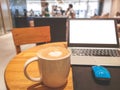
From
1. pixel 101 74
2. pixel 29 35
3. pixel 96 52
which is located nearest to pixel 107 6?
pixel 29 35

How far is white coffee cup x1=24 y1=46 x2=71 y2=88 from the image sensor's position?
461 millimetres

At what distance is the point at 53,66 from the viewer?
46 cm

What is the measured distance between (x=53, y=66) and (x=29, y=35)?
A: 0.89m

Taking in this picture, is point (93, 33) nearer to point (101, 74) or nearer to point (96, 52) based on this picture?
point (96, 52)

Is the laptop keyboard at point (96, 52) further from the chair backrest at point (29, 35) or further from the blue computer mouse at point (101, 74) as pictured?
the chair backrest at point (29, 35)

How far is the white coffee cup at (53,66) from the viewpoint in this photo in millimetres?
461

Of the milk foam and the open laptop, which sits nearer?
the milk foam

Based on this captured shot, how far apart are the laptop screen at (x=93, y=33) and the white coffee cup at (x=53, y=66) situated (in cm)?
39

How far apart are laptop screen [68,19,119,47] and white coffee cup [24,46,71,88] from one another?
0.39 m

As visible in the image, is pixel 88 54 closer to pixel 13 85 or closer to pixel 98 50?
pixel 98 50

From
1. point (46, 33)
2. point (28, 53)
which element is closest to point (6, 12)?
point (46, 33)

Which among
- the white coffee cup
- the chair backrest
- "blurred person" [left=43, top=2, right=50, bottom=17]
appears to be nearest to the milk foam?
the white coffee cup

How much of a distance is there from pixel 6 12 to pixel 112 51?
4.78 m

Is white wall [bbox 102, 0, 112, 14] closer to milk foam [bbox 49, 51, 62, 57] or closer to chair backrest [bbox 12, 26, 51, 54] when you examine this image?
chair backrest [bbox 12, 26, 51, 54]
